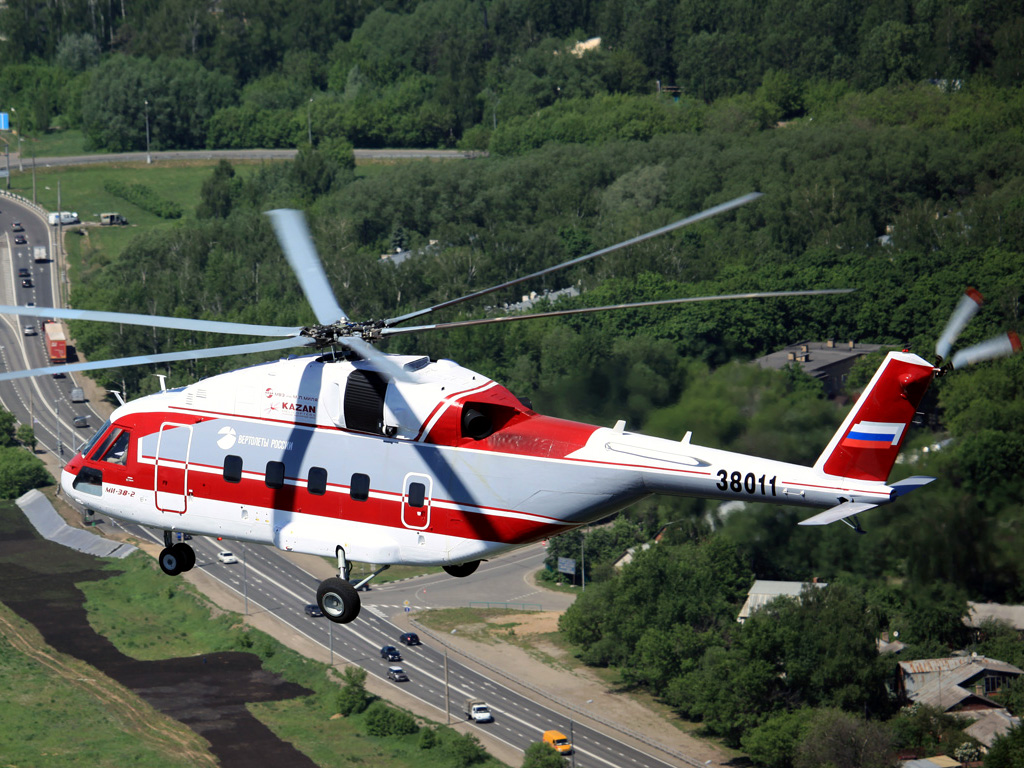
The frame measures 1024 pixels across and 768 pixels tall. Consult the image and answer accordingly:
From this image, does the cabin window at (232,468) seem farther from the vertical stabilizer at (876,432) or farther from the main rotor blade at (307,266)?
the vertical stabilizer at (876,432)

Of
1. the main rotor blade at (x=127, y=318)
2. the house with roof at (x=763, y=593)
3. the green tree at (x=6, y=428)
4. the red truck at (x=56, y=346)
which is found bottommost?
the house with roof at (x=763, y=593)

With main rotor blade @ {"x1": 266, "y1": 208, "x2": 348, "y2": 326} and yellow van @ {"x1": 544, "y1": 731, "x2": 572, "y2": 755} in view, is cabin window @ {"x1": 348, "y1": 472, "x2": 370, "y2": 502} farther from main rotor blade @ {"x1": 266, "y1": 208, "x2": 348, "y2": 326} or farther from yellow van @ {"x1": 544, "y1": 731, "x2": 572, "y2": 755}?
yellow van @ {"x1": 544, "y1": 731, "x2": 572, "y2": 755}

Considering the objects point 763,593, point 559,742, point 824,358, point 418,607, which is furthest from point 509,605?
point 824,358

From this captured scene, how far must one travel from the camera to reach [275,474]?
133ft

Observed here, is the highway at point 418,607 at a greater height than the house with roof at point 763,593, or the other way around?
the house with roof at point 763,593

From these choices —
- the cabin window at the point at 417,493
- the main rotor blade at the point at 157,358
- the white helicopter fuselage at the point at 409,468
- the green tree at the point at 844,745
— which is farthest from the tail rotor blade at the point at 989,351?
the green tree at the point at 844,745

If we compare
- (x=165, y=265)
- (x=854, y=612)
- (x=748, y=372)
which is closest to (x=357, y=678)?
(x=854, y=612)

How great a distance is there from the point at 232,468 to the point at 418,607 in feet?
289

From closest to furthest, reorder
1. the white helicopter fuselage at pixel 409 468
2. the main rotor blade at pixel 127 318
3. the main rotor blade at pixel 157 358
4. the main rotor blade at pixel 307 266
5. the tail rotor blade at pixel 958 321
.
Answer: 1. the tail rotor blade at pixel 958 321
2. the main rotor blade at pixel 157 358
3. the main rotor blade at pixel 127 318
4. the white helicopter fuselage at pixel 409 468
5. the main rotor blade at pixel 307 266

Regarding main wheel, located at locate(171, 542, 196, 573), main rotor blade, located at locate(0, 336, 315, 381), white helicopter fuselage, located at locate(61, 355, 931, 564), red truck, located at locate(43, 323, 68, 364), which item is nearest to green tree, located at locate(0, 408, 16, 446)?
red truck, located at locate(43, 323, 68, 364)

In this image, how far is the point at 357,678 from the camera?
110938 mm

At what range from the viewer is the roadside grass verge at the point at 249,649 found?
10512 centimetres

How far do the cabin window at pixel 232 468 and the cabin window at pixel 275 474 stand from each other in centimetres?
94

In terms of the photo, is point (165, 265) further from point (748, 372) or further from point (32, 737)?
point (748, 372)
